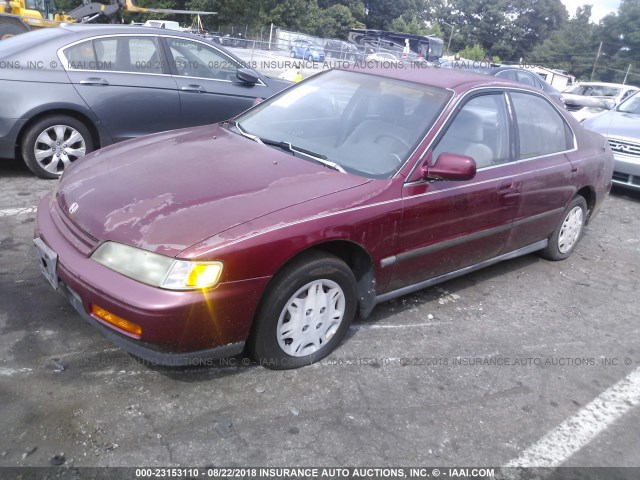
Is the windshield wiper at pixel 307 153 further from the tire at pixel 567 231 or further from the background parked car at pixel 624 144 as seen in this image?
the background parked car at pixel 624 144

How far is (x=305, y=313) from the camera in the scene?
302 cm

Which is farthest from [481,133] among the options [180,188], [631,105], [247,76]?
[631,105]

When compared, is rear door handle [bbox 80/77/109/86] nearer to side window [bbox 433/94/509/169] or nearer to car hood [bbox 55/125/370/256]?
car hood [bbox 55/125/370/256]

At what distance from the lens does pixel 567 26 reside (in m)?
93.5

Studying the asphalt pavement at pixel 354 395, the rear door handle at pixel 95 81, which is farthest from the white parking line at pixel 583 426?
the rear door handle at pixel 95 81

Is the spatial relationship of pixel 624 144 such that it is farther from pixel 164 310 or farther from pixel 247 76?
pixel 164 310

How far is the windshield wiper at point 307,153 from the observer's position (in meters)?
3.38

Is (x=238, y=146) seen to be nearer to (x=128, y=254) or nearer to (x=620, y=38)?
(x=128, y=254)

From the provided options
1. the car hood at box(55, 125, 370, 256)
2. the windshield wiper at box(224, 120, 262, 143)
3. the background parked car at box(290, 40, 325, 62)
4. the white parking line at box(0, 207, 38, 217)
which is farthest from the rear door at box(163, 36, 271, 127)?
the background parked car at box(290, 40, 325, 62)

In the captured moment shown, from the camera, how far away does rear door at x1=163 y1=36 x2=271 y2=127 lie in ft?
20.7


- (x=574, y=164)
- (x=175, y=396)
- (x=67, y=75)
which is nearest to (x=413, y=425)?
(x=175, y=396)

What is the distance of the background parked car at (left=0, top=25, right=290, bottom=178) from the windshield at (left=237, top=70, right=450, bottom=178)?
2.26 metres

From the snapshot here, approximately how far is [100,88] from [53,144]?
2.45 feet

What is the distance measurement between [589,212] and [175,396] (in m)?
4.28
